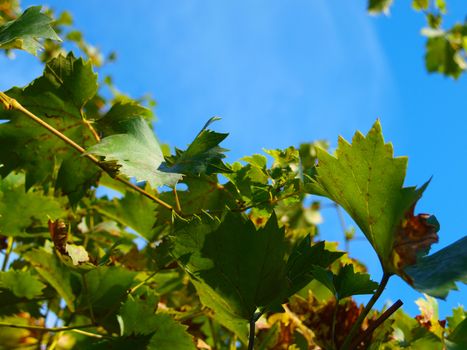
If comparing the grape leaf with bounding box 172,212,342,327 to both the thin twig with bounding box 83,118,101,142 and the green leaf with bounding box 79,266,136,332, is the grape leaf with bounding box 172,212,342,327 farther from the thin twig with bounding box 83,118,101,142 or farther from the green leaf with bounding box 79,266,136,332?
the thin twig with bounding box 83,118,101,142

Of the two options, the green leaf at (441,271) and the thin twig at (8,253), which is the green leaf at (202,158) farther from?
the thin twig at (8,253)

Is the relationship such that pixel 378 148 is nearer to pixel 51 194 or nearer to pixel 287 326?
pixel 287 326

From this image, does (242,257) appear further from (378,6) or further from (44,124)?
(378,6)

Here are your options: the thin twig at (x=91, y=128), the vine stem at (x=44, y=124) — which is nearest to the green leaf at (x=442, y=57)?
the thin twig at (x=91, y=128)

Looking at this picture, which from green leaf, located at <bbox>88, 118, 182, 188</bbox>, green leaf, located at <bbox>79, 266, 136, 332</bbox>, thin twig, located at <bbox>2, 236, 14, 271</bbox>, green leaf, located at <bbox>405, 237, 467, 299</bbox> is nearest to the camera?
green leaf, located at <bbox>405, 237, 467, 299</bbox>

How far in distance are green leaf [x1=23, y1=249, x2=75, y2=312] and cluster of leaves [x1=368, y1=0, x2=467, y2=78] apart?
4.26 m

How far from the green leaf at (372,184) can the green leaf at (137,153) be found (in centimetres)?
30

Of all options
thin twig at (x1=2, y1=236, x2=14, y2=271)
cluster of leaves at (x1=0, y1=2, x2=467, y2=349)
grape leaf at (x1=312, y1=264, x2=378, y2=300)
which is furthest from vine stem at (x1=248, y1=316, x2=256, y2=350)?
thin twig at (x1=2, y1=236, x2=14, y2=271)

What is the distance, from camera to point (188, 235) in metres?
0.94

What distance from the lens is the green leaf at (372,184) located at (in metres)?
0.90

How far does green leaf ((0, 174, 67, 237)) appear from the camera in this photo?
1481 mm

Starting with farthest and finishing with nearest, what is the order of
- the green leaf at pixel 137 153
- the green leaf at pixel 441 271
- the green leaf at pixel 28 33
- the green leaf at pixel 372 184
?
1. the green leaf at pixel 28 33
2. the green leaf at pixel 137 153
3. the green leaf at pixel 372 184
4. the green leaf at pixel 441 271

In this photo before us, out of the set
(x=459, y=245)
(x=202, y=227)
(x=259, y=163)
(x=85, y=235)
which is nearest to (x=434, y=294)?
(x=459, y=245)

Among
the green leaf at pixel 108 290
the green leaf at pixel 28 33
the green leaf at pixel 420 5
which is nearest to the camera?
the green leaf at pixel 28 33
